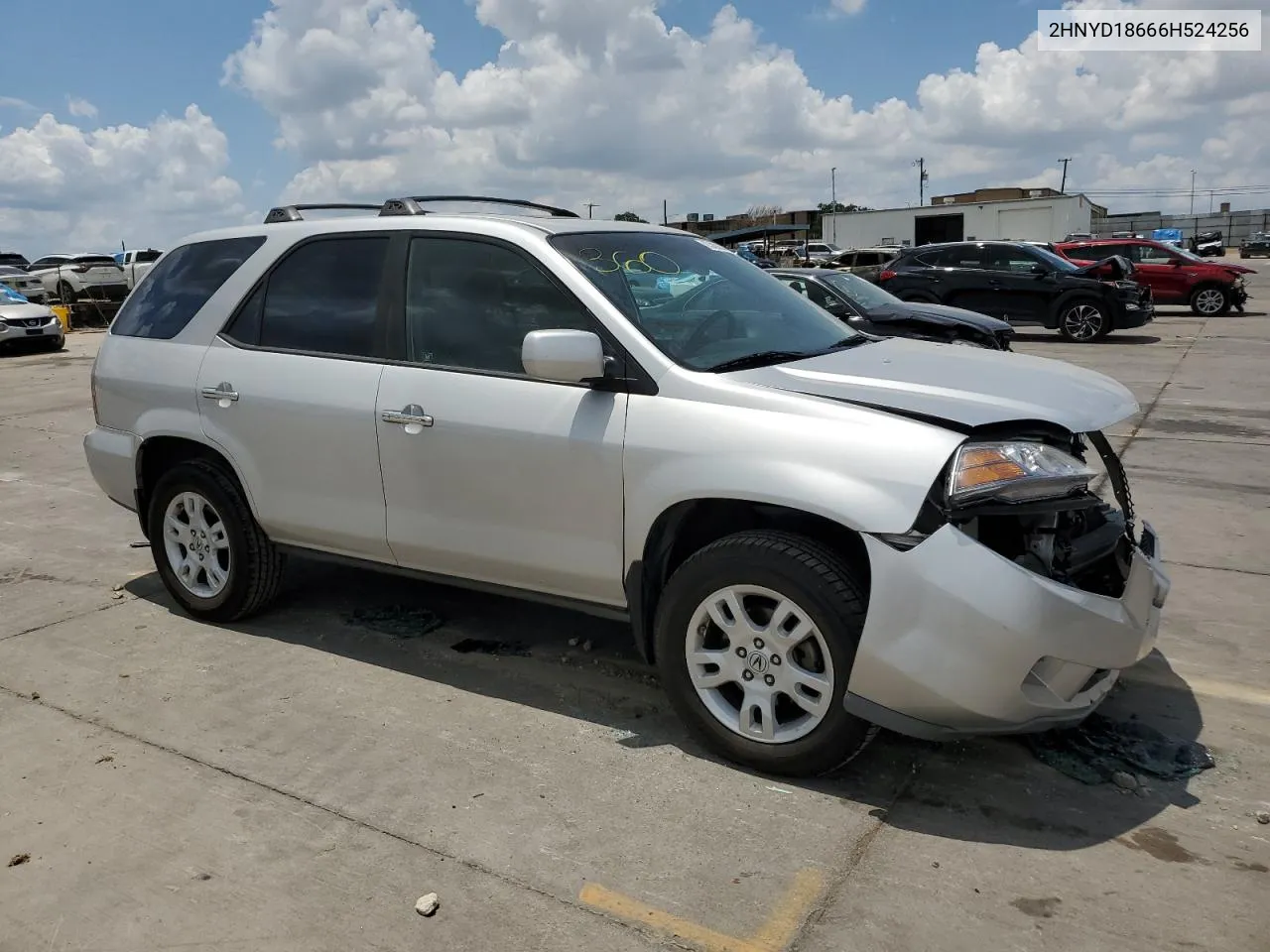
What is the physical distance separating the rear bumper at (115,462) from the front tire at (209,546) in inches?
6.0

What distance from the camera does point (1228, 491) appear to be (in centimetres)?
721

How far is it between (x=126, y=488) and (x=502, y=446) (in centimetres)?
242

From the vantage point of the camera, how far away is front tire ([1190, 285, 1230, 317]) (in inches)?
864

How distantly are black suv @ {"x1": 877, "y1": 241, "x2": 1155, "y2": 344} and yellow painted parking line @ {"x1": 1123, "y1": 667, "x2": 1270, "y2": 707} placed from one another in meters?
15.0

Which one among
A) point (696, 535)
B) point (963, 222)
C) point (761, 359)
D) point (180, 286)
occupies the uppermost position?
point (963, 222)

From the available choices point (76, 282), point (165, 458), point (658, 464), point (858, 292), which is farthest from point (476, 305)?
point (76, 282)

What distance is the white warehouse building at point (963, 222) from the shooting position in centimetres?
4969

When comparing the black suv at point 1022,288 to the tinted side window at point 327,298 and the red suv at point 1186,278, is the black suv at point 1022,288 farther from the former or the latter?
the tinted side window at point 327,298

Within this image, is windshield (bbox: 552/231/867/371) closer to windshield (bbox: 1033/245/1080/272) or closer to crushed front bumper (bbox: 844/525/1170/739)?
crushed front bumper (bbox: 844/525/1170/739)

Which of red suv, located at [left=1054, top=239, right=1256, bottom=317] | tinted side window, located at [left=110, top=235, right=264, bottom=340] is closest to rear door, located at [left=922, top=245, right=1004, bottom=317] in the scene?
red suv, located at [left=1054, top=239, right=1256, bottom=317]

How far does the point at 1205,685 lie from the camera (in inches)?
162

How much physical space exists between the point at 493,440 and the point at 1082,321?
16594 mm

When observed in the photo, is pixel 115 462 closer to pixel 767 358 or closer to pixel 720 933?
pixel 767 358

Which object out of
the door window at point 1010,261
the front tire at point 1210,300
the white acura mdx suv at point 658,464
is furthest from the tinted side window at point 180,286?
the front tire at point 1210,300
